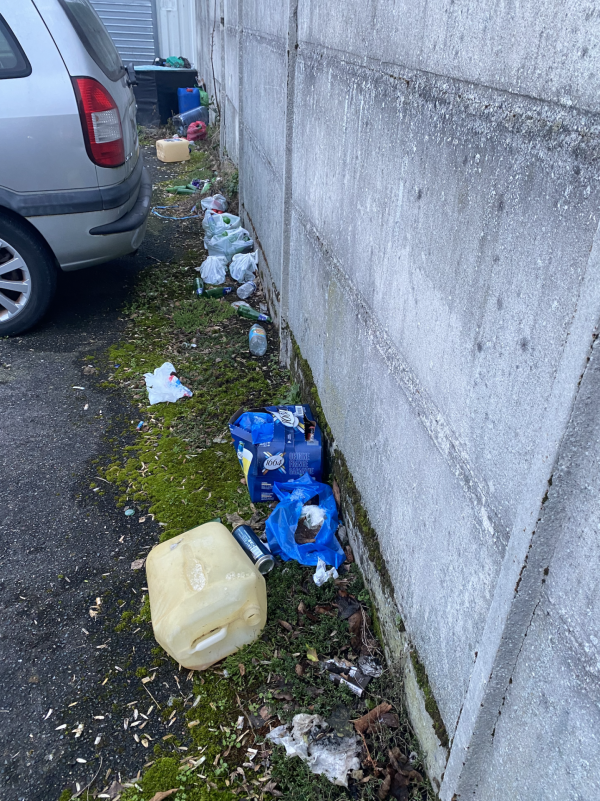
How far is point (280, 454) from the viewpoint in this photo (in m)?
3.07

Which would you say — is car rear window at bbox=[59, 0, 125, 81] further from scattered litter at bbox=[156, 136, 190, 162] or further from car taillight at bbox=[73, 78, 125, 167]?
scattered litter at bbox=[156, 136, 190, 162]

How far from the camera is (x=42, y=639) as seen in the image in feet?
8.13

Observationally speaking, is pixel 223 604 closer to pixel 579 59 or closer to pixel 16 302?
pixel 579 59

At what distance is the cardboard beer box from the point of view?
3.06 m

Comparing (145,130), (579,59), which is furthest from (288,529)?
(145,130)

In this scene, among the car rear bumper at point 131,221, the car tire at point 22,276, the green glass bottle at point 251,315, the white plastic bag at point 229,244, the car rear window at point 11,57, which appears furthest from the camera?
the white plastic bag at point 229,244

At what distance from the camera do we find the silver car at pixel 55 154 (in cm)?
384

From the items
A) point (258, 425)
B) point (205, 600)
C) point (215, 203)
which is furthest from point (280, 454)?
point (215, 203)

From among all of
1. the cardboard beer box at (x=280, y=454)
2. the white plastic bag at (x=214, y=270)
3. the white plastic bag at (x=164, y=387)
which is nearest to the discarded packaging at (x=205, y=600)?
the cardboard beer box at (x=280, y=454)

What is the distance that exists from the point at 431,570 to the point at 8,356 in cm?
380

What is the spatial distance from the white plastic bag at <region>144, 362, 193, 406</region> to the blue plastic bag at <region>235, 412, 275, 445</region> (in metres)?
0.78

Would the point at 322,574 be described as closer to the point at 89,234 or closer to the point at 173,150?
the point at 89,234

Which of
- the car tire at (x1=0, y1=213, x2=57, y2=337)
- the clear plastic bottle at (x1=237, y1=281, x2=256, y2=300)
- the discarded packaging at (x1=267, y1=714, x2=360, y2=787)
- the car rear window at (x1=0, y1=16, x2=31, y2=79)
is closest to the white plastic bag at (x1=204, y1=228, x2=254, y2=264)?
the clear plastic bottle at (x1=237, y1=281, x2=256, y2=300)

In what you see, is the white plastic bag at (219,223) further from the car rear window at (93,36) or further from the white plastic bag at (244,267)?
the car rear window at (93,36)
